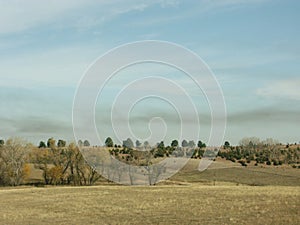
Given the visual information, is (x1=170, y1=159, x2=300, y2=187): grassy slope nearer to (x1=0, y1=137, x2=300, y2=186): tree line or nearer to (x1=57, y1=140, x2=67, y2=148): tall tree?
(x1=0, y1=137, x2=300, y2=186): tree line

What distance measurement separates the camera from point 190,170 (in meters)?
111

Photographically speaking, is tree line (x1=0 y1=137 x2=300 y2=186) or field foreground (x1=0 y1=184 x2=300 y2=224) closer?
field foreground (x1=0 y1=184 x2=300 y2=224)

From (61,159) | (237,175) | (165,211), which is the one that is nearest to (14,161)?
(61,159)

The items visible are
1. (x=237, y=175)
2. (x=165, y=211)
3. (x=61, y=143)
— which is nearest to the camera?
(x=165, y=211)

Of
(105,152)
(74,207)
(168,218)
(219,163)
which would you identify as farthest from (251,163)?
(168,218)

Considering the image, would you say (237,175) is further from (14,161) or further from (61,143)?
(14,161)

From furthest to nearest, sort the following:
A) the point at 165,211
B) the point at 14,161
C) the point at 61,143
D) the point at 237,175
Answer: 1. the point at 61,143
2. the point at 14,161
3. the point at 237,175
4. the point at 165,211

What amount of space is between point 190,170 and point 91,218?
74940 mm

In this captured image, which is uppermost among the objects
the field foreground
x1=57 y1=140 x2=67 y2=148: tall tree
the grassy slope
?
x1=57 y1=140 x2=67 y2=148: tall tree

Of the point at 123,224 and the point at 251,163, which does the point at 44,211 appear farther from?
the point at 251,163

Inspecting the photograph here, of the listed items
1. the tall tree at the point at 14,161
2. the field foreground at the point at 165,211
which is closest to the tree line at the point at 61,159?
the tall tree at the point at 14,161

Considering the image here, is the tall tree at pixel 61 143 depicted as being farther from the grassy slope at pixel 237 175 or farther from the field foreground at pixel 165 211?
the field foreground at pixel 165 211

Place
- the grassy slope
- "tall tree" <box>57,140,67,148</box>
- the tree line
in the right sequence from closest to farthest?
the grassy slope
the tree line
"tall tree" <box>57,140,67,148</box>

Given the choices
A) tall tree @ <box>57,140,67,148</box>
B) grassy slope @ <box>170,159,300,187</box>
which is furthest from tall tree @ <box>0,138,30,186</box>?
grassy slope @ <box>170,159,300,187</box>
